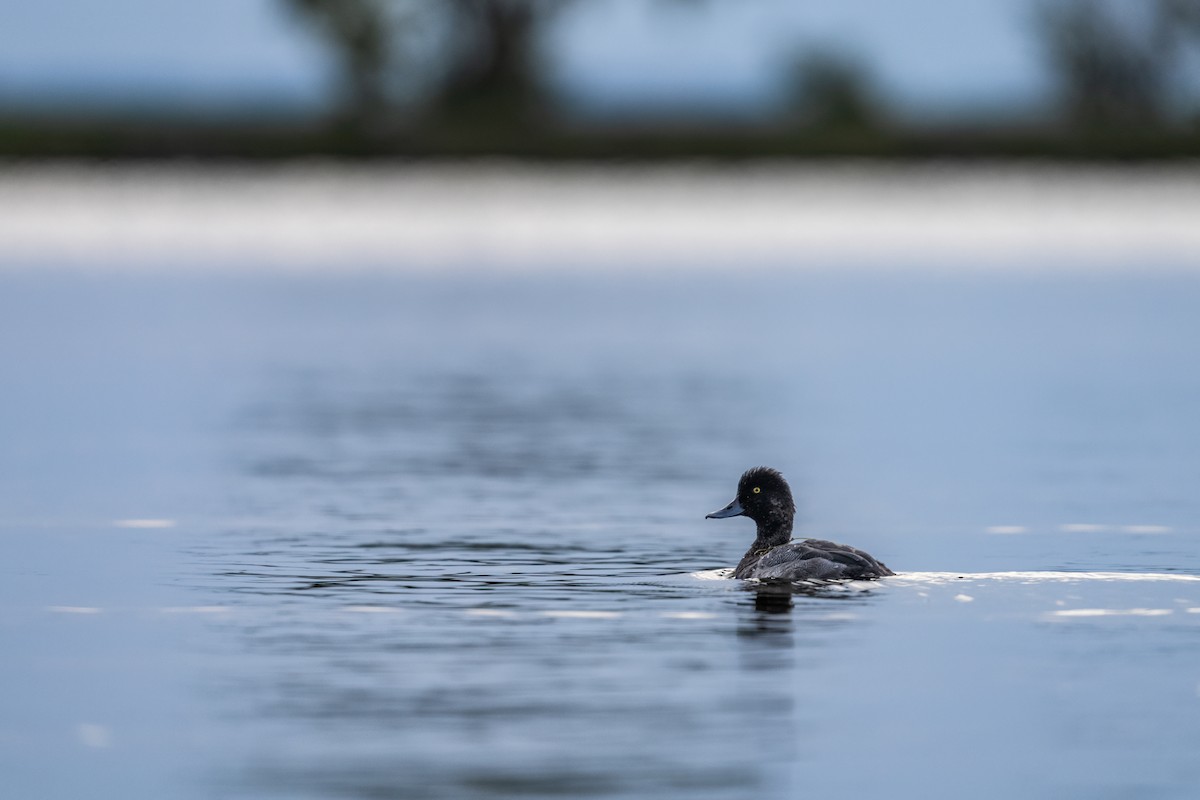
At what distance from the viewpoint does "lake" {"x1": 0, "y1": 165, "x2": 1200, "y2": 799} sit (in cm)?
1118

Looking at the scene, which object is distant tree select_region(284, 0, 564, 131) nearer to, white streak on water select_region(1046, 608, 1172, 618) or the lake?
the lake

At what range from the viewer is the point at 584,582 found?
15.4 meters

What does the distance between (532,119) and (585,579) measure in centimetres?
6953

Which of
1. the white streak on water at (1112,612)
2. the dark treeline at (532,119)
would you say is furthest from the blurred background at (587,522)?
the dark treeline at (532,119)

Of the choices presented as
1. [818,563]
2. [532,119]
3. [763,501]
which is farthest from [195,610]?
[532,119]

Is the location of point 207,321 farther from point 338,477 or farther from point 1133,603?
point 1133,603

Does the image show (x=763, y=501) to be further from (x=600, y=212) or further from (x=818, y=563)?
(x=600, y=212)

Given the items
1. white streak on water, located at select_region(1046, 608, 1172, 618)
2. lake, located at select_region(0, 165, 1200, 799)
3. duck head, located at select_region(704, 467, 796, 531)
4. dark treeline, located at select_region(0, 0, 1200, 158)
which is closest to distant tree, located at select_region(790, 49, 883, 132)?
dark treeline, located at select_region(0, 0, 1200, 158)

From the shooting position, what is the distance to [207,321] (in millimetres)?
43656

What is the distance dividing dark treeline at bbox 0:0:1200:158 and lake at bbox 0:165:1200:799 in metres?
47.1

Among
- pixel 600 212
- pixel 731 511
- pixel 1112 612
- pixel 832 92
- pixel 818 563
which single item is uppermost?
pixel 832 92

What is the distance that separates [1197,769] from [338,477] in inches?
467

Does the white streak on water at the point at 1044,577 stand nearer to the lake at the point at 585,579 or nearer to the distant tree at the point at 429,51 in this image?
the lake at the point at 585,579

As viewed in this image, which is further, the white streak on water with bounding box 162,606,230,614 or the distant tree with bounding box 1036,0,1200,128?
the distant tree with bounding box 1036,0,1200,128
